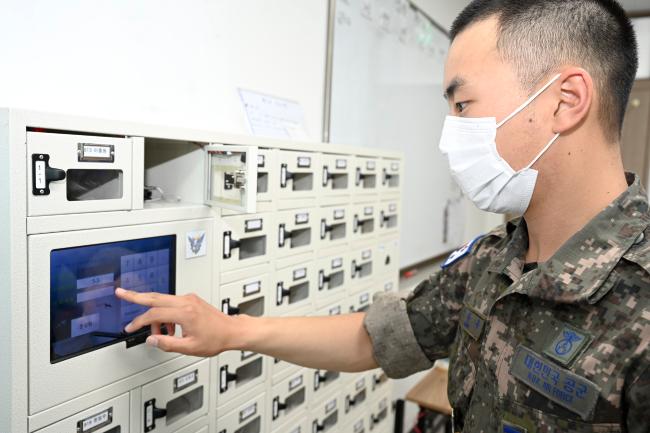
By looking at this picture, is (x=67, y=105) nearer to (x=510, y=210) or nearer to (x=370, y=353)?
(x=370, y=353)

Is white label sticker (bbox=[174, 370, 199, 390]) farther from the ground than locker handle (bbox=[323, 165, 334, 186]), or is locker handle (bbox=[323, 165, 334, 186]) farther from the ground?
locker handle (bbox=[323, 165, 334, 186])

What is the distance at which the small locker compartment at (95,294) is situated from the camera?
93cm

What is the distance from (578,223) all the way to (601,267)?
0.35ft

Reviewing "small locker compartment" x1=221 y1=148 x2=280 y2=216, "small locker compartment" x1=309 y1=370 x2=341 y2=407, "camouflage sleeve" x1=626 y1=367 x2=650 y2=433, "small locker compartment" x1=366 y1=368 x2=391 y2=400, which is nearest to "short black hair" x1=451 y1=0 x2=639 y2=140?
"camouflage sleeve" x1=626 y1=367 x2=650 y2=433

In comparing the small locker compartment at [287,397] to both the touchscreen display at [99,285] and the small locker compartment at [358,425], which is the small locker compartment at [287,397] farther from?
the touchscreen display at [99,285]

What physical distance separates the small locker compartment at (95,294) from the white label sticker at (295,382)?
58 cm

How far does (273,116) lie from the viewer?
199 cm

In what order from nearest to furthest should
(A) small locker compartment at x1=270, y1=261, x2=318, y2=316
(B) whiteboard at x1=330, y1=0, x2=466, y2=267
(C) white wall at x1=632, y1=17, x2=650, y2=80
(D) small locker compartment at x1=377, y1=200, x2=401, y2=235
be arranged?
(A) small locker compartment at x1=270, y1=261, x2=318, y2=316 → (D) small locker compartment at x1=377, y1=200, x2=401, y2=235 → (B) whiteboard at x1=330, y1=0, x2=466, y2=267 → (C) white wall at x1=632, y1=17, x2=650, y2=80

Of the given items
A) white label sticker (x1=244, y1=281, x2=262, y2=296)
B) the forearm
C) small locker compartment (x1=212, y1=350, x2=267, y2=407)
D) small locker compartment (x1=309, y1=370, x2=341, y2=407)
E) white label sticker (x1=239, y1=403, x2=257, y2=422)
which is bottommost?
small locker compartment (x1=309, y1=370, x2=341, y2=407)

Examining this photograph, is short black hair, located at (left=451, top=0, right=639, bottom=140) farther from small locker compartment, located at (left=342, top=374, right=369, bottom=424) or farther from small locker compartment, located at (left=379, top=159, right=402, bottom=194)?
small locker compartment, located at (left=342, top=374, right=369, bottom=424)

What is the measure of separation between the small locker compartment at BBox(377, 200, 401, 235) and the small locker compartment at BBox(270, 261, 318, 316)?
0.53m

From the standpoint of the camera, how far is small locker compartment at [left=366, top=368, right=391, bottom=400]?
2209mm

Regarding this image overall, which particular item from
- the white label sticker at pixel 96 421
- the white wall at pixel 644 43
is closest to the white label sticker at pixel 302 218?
the white label sticker at pixel 96 421

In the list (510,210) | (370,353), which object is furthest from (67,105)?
(510,210)
